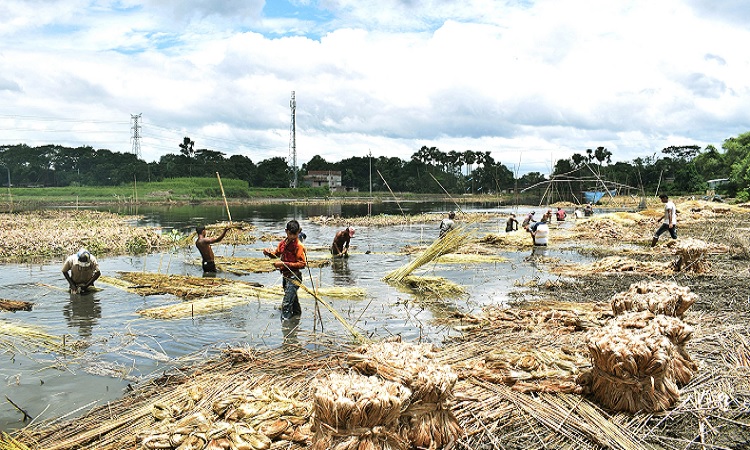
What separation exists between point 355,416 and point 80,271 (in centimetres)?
900

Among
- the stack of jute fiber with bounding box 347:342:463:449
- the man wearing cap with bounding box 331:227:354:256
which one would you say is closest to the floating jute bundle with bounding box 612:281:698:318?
the stack of jute fiber with bounding box 347:342:463:449

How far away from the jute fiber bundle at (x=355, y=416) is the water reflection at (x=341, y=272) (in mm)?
9124

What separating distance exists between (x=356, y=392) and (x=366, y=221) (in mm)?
30625

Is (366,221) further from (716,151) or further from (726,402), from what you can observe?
(716,151)

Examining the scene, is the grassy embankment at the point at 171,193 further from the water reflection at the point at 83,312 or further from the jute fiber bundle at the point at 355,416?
the jute fiber bundle at the point at 355,416

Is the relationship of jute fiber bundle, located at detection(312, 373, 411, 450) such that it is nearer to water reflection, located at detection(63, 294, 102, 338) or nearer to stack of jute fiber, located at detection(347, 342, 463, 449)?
stack of jute fiber, located at detection(347, 342, 463, 449)

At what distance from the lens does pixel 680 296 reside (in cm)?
543

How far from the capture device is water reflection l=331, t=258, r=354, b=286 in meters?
12.5

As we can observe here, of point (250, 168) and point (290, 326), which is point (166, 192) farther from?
point (290, 326)

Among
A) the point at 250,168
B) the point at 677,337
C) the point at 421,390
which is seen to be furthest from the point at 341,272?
the point at 250,168

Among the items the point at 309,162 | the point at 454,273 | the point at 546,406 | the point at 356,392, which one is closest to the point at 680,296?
the point at 546,406

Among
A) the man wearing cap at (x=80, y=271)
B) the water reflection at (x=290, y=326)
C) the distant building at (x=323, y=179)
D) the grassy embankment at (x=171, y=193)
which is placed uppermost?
the distant building at (x=323, y=179)

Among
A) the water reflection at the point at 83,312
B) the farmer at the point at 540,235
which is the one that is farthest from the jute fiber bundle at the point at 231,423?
the farmer at the point at 540,235

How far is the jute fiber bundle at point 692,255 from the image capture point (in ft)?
35.8
